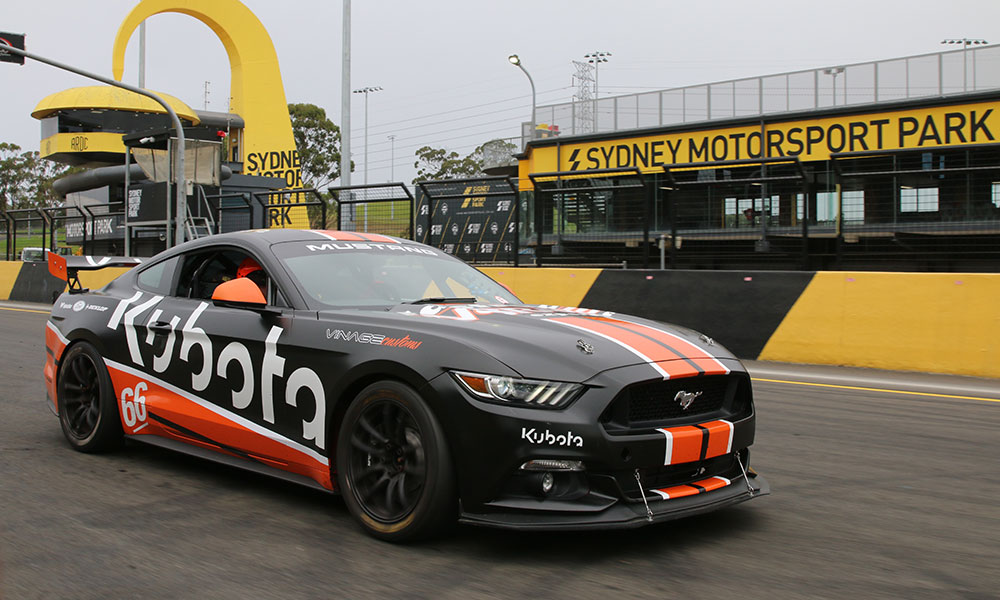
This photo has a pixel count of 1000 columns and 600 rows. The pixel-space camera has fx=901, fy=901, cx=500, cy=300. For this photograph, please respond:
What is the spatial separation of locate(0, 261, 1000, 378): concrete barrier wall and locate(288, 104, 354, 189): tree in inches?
2294

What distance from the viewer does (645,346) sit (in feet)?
12.8

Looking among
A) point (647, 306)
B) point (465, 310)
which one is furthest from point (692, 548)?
point (647, 306)

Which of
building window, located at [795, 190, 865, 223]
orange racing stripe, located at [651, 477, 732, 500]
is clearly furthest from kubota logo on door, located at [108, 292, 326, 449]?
building window, located at [795, 190, 865, 223]

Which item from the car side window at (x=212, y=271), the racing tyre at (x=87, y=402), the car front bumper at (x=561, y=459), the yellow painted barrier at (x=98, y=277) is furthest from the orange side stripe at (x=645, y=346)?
the yellow painted barrier at (x=98, y=277)

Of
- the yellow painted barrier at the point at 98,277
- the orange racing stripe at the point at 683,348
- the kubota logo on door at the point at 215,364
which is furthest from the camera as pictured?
the yellow painted barrier at the point at 98,277

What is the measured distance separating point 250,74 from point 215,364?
31821 mm

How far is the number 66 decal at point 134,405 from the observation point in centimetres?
519

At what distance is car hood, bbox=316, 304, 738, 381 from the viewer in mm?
3592

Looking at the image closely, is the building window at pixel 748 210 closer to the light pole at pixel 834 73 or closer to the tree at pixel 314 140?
the light pole at pixel 834 73

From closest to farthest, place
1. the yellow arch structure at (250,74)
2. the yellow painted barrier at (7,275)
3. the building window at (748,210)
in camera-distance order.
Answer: the building window at (748,210), the yellow painted barrier at (7,275), the yellow arch structure at (250,74)

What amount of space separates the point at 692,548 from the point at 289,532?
1752mm

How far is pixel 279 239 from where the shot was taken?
4.93 meters

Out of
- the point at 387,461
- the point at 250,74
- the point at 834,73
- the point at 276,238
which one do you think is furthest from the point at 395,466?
the point at 250,74

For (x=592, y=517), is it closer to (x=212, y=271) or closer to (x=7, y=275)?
(x=212, y=271)
